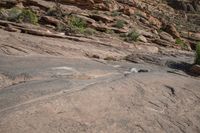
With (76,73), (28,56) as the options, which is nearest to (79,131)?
(76,73)

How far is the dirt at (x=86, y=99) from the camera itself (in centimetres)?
628

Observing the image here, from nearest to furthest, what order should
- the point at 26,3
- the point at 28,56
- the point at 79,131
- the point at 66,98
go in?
the point at 79,131, the point at 66,98, the point at 28,56, the point at 26,3

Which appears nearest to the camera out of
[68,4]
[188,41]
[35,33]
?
[35,33]

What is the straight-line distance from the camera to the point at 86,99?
7.25 meters

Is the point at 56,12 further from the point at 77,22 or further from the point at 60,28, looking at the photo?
the point at 60,28

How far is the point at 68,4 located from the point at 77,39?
14953 millimetres

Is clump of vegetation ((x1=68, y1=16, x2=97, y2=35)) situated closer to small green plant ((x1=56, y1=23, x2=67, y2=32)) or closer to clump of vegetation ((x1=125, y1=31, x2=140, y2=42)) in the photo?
small green plant ((x1=56, y1=23, x2=67, y2=32))

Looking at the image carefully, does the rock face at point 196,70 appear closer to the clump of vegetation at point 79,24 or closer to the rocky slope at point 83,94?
the rocky slope at point 83,94

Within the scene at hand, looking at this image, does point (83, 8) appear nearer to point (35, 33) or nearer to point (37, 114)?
point (35, 33)

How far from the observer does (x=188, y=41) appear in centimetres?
3525

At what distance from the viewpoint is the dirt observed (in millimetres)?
6281

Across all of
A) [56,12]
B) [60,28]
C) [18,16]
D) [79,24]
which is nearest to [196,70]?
[60,28]

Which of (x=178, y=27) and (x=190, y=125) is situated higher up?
(x=190, y=125)

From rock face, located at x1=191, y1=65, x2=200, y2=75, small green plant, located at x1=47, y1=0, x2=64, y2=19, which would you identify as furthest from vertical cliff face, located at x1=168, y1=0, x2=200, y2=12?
rock face, located at x1=191, y1=65, x2=200, y2=75
